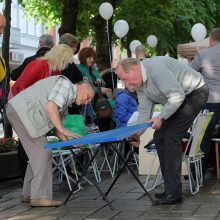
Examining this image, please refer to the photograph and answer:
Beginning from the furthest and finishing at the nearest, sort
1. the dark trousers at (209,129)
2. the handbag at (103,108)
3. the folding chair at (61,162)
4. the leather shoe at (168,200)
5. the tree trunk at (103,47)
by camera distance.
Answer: the tree trunk at (103,47) < the handbag at (103,108) < the dark trousers at (209,129) < the folding chair at (61,162) < the leather shoe at (168,200)

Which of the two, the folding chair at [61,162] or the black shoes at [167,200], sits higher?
the folding chair at [61,162]

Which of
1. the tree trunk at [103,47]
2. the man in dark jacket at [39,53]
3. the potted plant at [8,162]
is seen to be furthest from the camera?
the tree trunk at [103,47]

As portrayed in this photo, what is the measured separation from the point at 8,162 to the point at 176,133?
283 centimetres

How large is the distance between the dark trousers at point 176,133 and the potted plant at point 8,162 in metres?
2.61

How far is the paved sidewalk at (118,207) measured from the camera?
247 inches

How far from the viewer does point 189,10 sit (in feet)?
83.2

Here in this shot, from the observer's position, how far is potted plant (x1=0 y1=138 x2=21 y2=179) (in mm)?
8727

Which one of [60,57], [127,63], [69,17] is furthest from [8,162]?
[69,17]

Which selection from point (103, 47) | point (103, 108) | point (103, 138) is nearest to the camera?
point (103, 138)

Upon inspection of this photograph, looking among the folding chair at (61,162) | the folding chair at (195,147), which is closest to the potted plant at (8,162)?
the folding chair at (61,162)

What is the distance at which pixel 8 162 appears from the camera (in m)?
8.83

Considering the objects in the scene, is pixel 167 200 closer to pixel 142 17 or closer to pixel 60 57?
pixel 60 57

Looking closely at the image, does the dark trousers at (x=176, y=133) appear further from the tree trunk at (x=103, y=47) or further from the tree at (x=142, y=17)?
the tree at (x=142, y=17)

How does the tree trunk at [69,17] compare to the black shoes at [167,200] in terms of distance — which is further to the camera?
the tree trunk at [69,17]
